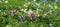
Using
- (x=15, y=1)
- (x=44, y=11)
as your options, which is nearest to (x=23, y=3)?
(x=15, y=1)

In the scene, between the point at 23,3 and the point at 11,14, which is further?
the point at 23,3

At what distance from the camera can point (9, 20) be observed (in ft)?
16.6

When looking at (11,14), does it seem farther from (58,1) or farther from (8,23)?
(58,1)

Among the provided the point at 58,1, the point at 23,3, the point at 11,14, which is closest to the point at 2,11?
the point at 11,14

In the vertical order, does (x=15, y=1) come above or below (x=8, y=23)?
above

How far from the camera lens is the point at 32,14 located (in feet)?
17.0

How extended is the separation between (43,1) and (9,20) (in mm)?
1177

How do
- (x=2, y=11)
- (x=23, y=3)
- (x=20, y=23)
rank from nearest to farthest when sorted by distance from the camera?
1. (x=20, y=23)
2. (x=2, y=11)
3. (x=23, y=3)

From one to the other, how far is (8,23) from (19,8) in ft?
2.08

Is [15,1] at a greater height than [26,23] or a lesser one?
greater

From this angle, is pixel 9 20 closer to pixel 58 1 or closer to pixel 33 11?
pixel 33 11

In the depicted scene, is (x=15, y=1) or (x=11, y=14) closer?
(x=11, y=14)

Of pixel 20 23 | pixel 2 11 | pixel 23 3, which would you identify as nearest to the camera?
pixel 20 23

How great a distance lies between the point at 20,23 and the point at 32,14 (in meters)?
0.41
